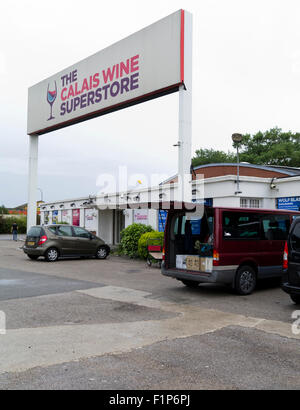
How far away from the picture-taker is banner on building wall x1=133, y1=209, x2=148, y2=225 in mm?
21391

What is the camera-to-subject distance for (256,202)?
55.5ft

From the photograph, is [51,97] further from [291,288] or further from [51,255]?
[291,288]

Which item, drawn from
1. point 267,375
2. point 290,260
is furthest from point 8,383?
point 290,260

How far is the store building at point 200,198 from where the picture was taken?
16.4 meters

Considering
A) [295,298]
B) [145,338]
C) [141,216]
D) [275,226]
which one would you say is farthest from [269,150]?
[145,338]

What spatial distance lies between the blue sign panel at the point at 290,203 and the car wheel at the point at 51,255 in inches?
373

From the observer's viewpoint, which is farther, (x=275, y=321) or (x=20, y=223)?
(x=20, y=223)

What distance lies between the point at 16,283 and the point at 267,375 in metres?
7.89

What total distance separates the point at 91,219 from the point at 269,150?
3137 cm

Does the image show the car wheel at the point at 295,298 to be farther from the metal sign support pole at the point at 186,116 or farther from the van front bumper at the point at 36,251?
the van front bumper at the point at 36,251

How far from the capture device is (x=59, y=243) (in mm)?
16906
